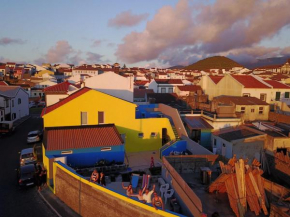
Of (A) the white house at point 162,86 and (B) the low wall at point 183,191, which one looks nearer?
(B) the low wall at point 183,191

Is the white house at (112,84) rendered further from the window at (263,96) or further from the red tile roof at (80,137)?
the window at (263,96)

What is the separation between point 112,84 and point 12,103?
18.6 m

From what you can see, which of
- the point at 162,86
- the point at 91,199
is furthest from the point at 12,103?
the point at 162,86

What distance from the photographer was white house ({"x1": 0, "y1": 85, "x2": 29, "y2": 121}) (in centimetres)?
3562

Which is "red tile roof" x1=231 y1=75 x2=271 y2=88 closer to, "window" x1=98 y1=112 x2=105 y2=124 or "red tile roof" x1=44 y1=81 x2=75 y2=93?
"window" x1=98 y1=112 x2=105 y2=124

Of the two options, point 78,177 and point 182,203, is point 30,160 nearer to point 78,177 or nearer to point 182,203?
point 78,177

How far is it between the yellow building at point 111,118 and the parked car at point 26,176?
16.3 ft

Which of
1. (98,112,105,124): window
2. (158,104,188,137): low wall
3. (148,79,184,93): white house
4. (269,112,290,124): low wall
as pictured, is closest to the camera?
(98,112,105,124): window

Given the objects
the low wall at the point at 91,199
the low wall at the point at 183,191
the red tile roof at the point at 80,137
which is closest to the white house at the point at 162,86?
the red tile roof at the point at 80,137

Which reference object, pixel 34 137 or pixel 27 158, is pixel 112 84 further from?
pixel 27 158

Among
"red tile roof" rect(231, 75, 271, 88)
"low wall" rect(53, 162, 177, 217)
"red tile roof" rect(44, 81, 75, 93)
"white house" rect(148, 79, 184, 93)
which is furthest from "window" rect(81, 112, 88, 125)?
"white house" rect(148, 79, 184, 93)

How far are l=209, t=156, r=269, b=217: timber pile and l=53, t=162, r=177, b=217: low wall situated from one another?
3.64 metres

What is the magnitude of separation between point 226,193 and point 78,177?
316 inches

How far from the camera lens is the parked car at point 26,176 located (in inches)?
622
